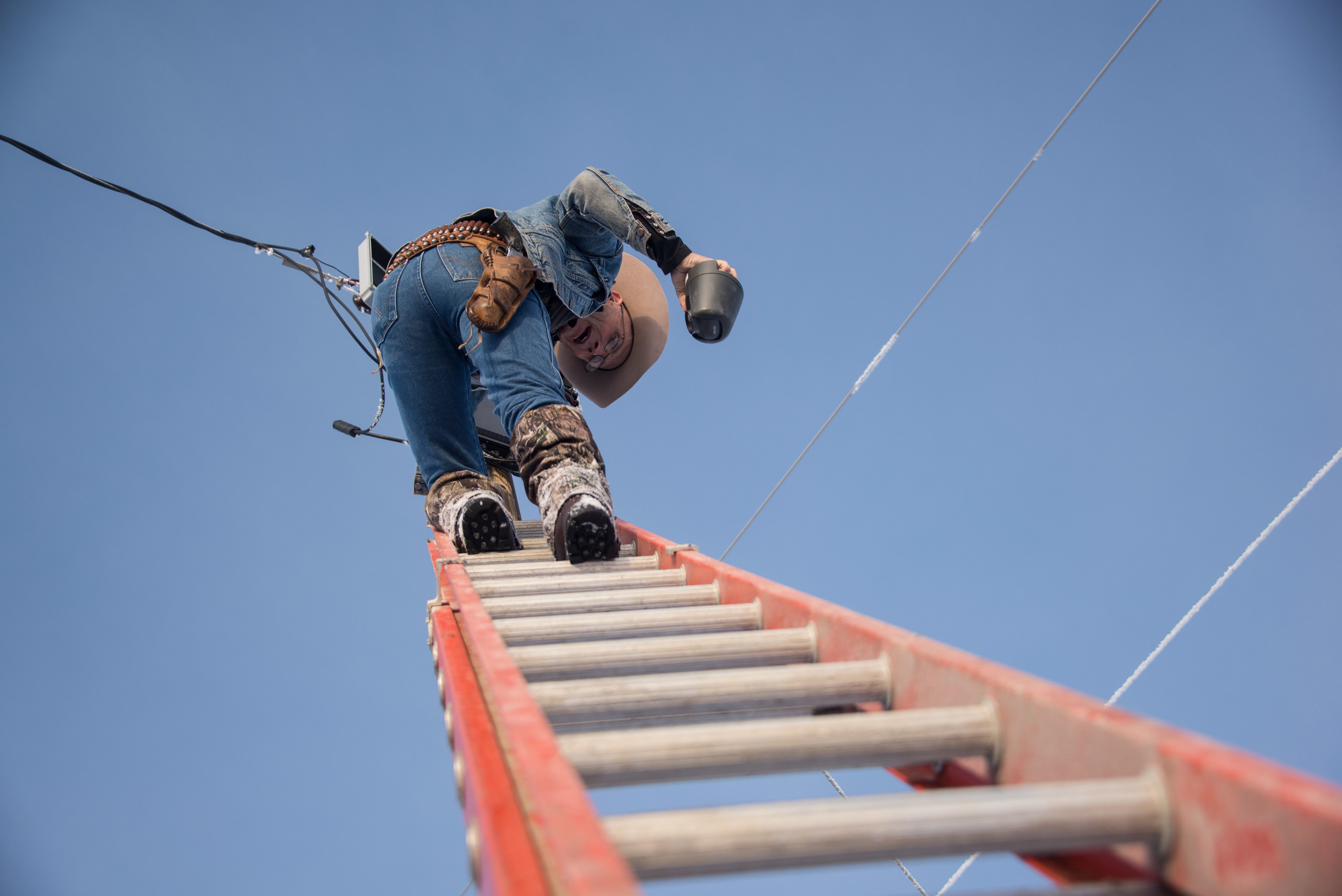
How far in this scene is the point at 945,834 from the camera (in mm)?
576

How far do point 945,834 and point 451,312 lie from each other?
1.69m

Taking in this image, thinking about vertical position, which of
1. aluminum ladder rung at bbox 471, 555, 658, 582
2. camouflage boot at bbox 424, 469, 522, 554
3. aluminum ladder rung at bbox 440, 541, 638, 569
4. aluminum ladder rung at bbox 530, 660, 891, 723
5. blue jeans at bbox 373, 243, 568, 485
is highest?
blue jeans at bbox 373, 243, 568, 485

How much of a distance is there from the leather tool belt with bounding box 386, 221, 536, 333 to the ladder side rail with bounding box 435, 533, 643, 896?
1050 millimetres

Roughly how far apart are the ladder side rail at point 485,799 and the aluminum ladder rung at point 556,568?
21.2 inches

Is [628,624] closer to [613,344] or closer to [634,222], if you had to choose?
[634,222]

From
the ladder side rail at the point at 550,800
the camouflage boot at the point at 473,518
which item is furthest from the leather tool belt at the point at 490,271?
the ladder side rail at the point at 550,800

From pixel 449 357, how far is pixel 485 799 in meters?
1.62

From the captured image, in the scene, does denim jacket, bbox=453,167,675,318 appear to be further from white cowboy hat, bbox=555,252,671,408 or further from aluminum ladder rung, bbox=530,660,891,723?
aluminum ladder rung, bbox=530,660,891,723

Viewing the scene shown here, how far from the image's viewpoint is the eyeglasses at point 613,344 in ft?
8.64

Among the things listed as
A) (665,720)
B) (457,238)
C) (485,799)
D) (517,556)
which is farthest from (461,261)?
(485,799)

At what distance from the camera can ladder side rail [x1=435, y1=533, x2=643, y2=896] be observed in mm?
439

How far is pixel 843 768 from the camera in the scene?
755 mm

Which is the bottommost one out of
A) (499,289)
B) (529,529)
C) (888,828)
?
(888,828)

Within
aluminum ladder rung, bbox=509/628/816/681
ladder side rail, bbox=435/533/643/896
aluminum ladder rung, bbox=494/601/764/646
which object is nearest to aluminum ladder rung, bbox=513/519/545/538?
A: aluminum ladder rung, bbox=494/601/764/646
